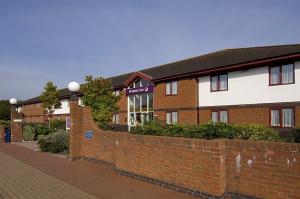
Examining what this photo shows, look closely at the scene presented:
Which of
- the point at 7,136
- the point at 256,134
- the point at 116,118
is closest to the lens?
the point at 256,134

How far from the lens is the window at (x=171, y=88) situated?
29641mm

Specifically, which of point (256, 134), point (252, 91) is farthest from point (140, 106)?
point (256, 134)

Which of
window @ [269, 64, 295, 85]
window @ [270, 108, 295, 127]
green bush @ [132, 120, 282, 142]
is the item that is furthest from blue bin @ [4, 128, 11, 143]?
green bush @ [132, 120, 282, 142]

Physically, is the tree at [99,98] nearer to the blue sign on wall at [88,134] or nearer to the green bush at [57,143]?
the green bush at [57,143]

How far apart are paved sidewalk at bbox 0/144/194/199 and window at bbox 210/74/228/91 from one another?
42.3 ft

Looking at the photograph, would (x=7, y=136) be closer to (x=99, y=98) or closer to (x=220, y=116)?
(x=99, y=98)

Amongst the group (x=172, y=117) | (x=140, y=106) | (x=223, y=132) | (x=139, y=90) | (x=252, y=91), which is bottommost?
(x=172, y=117)

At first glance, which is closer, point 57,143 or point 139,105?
point 57,143

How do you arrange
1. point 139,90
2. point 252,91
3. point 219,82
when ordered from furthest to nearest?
point 139,90
point 219,82
point 252,91

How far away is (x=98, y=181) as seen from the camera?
1046cm

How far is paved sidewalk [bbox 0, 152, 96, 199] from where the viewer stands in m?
8.80

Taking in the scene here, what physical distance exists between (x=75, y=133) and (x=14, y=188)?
5904 mm

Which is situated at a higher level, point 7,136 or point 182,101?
point 182,101

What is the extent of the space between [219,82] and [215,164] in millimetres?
18048
